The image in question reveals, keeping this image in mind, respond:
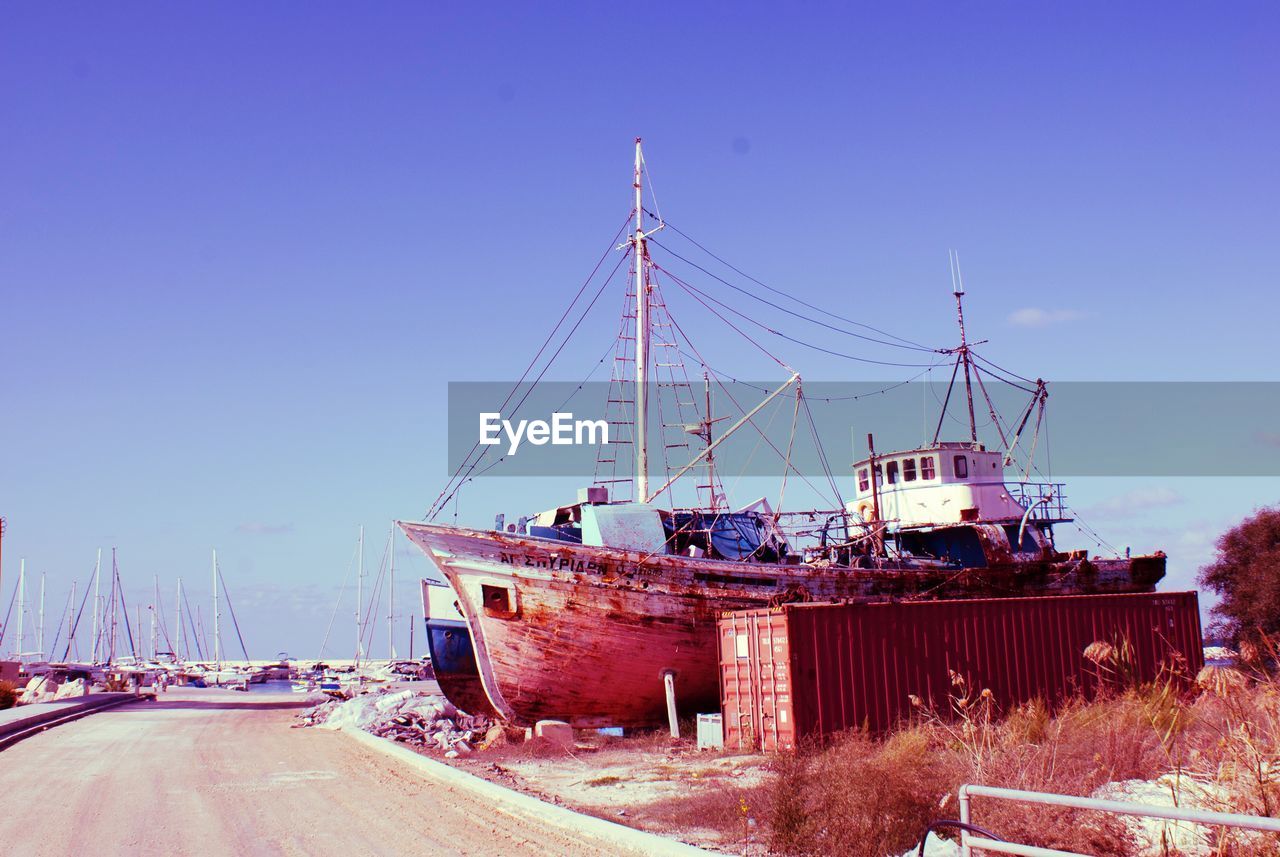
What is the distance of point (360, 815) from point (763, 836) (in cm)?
541

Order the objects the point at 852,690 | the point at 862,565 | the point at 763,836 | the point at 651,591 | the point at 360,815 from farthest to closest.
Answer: the point at 862,565 < the point at 651,591 < the point at 852,690 < the point at 360,815 < the point at 763,836

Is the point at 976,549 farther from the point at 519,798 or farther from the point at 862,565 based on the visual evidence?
the point at 519,798

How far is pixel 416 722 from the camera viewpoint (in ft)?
80.5

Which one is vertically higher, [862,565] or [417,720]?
[862,565]

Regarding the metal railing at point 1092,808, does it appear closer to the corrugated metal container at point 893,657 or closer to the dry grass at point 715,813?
the dry grass at point 715,813

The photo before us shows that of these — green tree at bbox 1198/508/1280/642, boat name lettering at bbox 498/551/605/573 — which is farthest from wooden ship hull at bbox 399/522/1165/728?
green tree at bbox 1198/508/1280/642

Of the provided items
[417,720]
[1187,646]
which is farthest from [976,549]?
[417,720]

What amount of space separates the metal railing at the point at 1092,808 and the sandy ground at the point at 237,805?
14.5ft

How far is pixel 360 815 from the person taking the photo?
12.8 metres

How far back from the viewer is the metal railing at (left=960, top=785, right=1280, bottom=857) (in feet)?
18.5

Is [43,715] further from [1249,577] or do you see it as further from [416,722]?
[1249,577]

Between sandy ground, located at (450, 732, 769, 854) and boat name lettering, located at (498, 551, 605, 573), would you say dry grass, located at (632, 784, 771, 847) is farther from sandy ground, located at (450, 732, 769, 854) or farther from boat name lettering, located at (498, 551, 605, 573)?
boat name lettering, located at (498, 551, 605, 573)

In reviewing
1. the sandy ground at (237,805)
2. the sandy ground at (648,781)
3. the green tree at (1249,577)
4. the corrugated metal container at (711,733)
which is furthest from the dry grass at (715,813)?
the green tree at (1249,577)

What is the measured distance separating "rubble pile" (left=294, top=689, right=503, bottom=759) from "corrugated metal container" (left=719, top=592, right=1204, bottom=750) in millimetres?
6246
